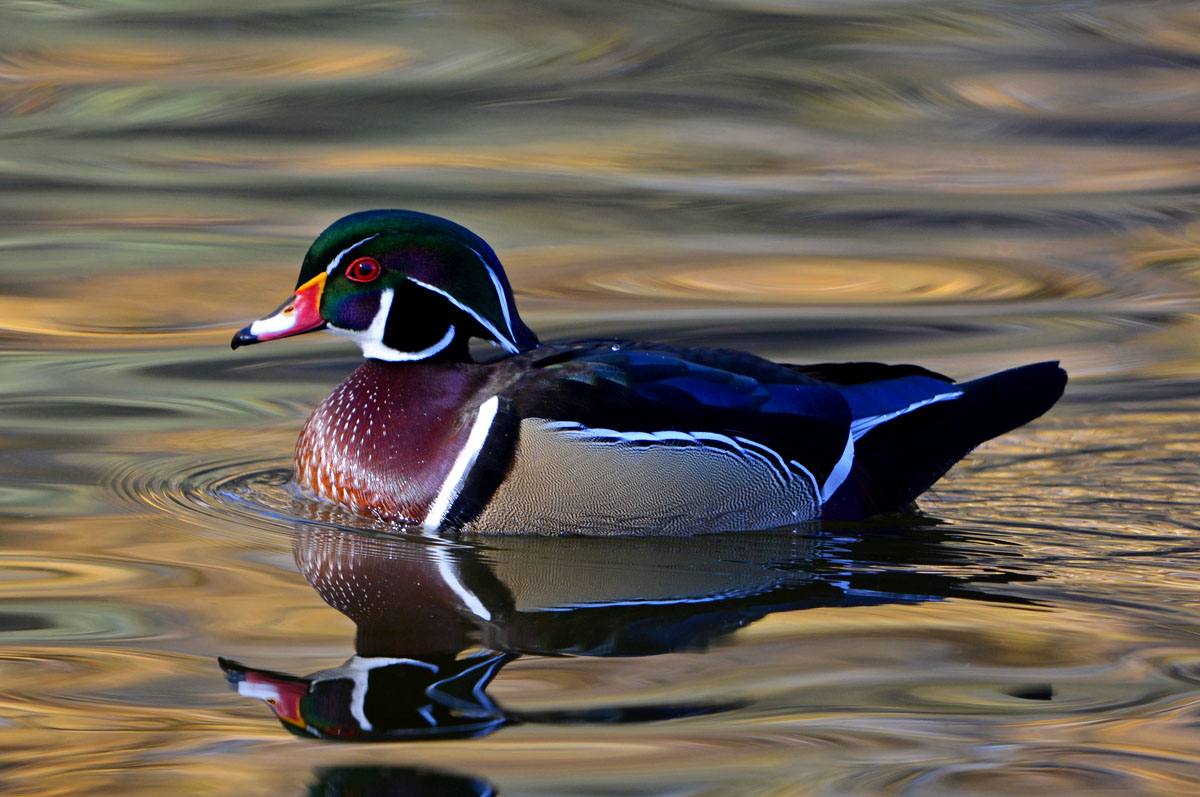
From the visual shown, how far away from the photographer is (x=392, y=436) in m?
6.14

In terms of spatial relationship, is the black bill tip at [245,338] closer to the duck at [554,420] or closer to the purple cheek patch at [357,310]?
the duck at [554,420]

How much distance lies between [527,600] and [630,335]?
11.0 feet

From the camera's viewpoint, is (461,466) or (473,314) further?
(473,314)

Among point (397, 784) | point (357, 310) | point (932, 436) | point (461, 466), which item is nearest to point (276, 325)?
point (357, 310)

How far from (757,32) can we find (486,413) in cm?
782

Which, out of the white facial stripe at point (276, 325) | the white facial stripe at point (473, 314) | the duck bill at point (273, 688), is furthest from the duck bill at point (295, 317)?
the duck bill at point (273, 688)

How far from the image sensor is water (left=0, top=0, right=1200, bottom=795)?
4.39 meters

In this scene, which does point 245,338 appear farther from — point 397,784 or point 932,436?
point 397,784

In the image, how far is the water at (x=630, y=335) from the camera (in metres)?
4.39

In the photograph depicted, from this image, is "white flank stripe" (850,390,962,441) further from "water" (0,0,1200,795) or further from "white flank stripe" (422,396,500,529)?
"white flank stripe" (422,396,500,529)

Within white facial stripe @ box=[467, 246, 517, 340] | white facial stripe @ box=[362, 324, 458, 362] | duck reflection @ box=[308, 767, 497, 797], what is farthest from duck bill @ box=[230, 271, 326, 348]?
duck reflection @ box=[308, 767, 497, 797]

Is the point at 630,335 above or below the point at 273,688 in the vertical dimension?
above

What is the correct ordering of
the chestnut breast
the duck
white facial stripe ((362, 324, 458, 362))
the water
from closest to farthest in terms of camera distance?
the water
the duck
the chestnut breast
white facial stripe ((362, 324, 458, 362))

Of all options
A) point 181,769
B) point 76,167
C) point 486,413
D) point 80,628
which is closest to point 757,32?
point 76,167
